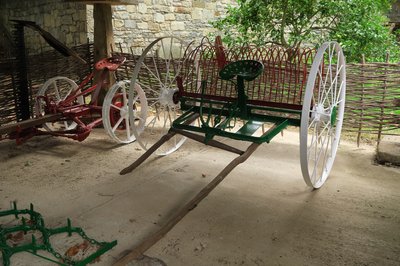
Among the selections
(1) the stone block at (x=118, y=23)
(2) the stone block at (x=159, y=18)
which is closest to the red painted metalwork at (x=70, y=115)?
(1) the stone block at (x=118, y=23)

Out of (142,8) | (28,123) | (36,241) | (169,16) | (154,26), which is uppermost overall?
(142,8)

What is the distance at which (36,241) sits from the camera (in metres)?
2.32

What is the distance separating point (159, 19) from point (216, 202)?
5.46 metres

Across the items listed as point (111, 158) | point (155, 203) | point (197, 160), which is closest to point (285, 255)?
point (155, 203)

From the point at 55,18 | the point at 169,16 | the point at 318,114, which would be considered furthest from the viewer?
the point at 169,16

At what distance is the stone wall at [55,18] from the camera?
5906 mm

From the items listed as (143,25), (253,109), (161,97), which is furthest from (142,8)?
(253,109)

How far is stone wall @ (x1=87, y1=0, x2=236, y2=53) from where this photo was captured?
6.75 meters

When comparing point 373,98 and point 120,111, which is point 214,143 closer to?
point 120,111

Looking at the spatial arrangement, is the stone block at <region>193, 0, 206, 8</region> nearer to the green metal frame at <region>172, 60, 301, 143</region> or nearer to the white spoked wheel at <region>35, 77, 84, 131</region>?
the white spoked wheel at <region>35, 77, 84, 131</region>

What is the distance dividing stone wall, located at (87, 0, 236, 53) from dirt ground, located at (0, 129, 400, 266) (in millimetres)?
3076

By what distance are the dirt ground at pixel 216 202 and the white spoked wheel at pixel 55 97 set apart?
1.43 feet

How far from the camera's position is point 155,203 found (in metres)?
2.89

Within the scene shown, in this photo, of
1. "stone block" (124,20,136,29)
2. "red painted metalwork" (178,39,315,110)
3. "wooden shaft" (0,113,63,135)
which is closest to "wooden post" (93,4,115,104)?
"wooden shaft" (0,113,63,135)
